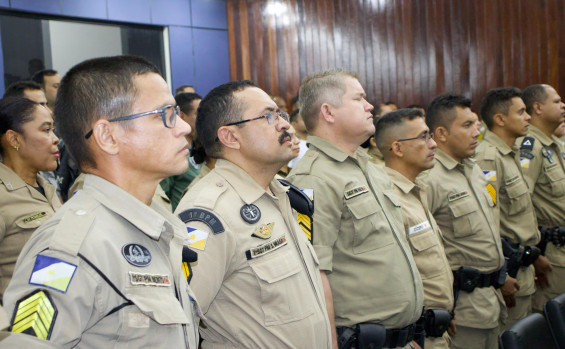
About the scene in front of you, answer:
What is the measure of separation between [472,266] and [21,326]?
236cm

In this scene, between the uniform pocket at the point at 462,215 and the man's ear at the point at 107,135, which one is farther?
the uniform pocket at the point at 462,215

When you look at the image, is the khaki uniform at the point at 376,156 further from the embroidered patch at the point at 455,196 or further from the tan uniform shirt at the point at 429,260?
the tan uniform shirt at the point at 429,260

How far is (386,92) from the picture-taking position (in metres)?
7.19

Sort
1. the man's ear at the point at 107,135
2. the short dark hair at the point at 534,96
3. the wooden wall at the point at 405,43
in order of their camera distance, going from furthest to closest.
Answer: the wooden wall at the point at 405,43 → the short dark hair at the point at 534,96 → the man's ear at the point at 107,135

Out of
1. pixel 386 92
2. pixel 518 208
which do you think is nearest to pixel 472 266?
pixel 518 208

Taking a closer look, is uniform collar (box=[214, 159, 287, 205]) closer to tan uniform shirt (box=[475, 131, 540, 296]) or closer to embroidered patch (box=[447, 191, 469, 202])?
embroidered patch (box=[447, 191, 469, 202])

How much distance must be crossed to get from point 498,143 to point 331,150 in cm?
193

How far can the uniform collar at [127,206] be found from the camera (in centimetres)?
104

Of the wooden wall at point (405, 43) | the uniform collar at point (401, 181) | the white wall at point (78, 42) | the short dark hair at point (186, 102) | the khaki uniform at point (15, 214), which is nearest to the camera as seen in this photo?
the khaki uniform at point (15, 214)

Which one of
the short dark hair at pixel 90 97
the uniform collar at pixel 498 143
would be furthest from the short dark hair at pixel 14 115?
the uniform collar at pixel 498 143

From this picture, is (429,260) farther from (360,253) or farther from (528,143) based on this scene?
(528,143)

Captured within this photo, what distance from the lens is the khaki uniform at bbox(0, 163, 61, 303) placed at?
2016 mm

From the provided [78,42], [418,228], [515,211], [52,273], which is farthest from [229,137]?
[78,42]

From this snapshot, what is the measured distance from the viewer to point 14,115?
231 centimetres
